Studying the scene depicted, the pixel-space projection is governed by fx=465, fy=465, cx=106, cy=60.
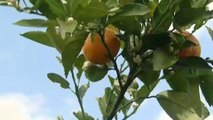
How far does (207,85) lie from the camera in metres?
1.01

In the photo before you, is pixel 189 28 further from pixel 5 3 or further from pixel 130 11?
pixel 5 3

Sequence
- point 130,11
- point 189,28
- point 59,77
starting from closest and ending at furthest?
1. point 130,11
2. point 189,28
3. point 59,77

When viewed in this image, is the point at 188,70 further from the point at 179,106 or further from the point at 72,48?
the point at 72,48

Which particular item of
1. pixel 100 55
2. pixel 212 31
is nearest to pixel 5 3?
pixel 100 55

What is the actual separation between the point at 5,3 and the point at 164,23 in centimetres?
33

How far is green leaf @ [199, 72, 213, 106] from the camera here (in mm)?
1007

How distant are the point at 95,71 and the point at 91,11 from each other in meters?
0.22

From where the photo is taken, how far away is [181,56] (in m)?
0.99

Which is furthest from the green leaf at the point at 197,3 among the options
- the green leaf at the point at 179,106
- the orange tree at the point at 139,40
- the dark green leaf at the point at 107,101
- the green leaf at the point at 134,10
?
the dark green leaf at the point at 107,101

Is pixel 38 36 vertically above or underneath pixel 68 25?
underneath

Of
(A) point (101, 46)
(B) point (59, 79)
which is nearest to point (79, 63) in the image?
(B) point (59, 79)

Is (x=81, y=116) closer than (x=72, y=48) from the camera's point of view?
No

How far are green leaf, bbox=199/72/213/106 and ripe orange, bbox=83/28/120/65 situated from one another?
7.9 inches

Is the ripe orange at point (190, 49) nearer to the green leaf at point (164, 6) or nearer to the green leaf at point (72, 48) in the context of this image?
the green leaf at point (164, 6)
